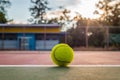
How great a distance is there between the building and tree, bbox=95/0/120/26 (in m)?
12.7

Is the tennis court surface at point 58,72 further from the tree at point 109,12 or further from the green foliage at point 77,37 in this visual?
the tree at point 109,12

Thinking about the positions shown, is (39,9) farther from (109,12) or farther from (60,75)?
(60,75)

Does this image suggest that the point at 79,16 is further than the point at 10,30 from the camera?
Yes

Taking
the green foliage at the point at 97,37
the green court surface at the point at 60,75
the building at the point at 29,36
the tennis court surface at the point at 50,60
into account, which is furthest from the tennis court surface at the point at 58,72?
the building at the point at 29,36

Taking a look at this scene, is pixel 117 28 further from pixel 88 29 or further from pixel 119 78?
pixel 119 78

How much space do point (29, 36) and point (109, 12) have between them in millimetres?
17318

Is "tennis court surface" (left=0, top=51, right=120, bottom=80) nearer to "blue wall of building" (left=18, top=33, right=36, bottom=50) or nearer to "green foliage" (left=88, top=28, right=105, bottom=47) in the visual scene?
"green foliage" (left=88, top=28, right=105, bottom=47)

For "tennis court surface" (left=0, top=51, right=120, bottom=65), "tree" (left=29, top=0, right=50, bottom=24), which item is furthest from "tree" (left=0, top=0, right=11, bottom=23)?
"tennis court surface" (left=0, top=51, right=120, bottom=65)

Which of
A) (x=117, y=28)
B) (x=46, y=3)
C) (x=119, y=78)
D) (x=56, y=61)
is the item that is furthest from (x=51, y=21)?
(x=119, y=78)

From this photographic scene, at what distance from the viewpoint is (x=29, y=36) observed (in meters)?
34.8

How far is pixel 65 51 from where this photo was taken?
1002 centimetres

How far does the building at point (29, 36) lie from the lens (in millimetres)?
33969

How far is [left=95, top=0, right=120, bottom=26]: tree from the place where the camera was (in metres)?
43.9

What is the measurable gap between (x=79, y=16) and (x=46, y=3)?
830cm
